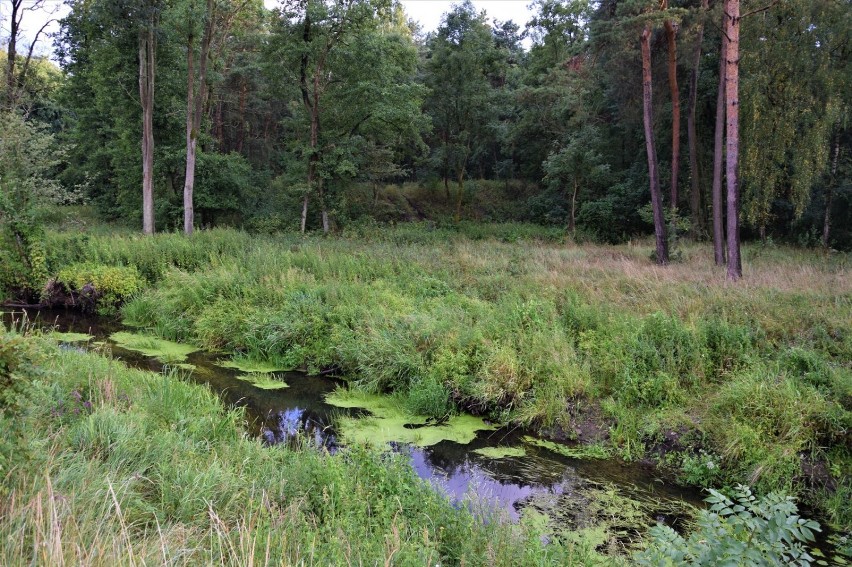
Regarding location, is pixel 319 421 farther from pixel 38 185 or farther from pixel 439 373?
pixel 38 185

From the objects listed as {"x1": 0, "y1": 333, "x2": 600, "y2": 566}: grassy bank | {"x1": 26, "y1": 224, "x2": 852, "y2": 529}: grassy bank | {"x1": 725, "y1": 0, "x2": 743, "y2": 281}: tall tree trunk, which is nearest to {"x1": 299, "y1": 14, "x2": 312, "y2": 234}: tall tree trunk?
{"x1": 26, "y1": 224, "x2": 852, "y2": 529}: grassy bank

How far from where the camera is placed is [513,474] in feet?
21.3

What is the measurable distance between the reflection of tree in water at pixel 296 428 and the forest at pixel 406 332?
3.7 inches

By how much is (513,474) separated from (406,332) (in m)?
3.91

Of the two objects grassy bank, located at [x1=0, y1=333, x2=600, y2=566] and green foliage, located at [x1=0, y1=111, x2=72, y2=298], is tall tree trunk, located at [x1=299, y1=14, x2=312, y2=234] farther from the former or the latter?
grassy bank, located at [x1=0, y1=333, x2=600, y2=566]

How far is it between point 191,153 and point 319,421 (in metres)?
15.3

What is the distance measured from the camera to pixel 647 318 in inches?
353

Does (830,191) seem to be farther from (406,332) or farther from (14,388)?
(14,388)

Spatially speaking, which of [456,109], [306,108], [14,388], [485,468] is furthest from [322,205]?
[14,388]

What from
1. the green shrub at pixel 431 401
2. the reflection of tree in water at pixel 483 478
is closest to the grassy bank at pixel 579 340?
the green shrub at pixel 431 401

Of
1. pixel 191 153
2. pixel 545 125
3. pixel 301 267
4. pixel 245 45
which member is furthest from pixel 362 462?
pixel 245 45

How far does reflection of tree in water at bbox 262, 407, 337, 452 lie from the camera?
705cm

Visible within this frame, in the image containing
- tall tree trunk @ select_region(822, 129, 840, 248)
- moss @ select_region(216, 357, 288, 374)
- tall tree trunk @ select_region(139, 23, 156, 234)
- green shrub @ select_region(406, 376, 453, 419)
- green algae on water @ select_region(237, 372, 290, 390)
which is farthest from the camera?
tall tree trunk @ select_region(822, 129, 840, 248)

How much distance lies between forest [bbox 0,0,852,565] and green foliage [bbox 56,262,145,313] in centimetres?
7
